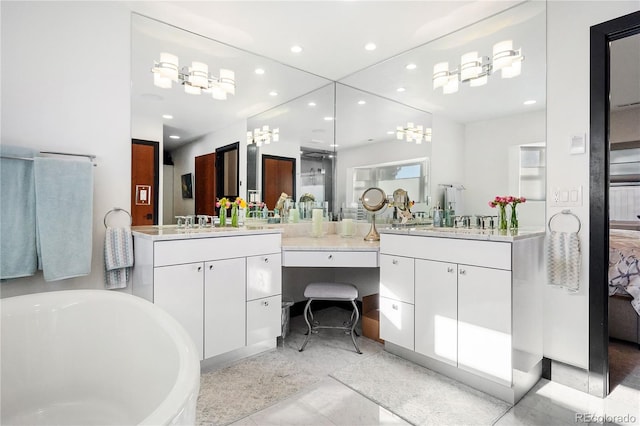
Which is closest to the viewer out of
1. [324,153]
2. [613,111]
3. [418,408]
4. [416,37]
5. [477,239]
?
[418,408]

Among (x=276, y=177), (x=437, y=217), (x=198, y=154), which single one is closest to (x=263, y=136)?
(x=276, y=177)

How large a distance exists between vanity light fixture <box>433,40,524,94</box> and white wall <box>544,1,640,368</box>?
A: 9.0 inches

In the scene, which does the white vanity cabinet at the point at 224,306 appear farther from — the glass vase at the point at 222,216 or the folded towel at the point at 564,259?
the folded towel at the point at 564,259

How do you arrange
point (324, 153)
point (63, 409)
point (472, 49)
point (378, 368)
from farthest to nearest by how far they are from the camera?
1. point (324, 153)
2. point (472, 49)
3. point (378, 368)
4. point (63, 409)

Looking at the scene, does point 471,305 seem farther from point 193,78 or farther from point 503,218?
point 193,78

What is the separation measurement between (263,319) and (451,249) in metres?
1.45

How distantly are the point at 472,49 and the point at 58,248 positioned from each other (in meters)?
3.15

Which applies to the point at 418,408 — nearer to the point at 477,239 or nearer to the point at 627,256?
the point at 477,239

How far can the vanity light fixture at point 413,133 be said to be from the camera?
2.95 metres

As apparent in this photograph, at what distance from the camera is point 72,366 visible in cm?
160

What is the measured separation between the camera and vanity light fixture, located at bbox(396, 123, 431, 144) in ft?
9.67

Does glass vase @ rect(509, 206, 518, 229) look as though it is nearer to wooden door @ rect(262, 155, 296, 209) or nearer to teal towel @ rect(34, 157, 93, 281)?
wooden door @ rect(262, 155, 296, 209)

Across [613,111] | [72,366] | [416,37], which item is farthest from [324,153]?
[72,366]

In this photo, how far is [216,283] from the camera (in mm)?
2211
